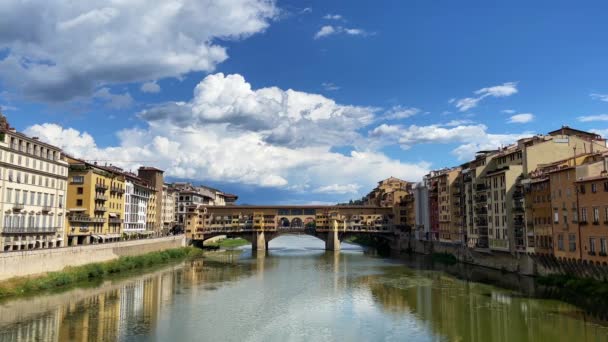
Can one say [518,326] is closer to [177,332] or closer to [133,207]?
[177,332]

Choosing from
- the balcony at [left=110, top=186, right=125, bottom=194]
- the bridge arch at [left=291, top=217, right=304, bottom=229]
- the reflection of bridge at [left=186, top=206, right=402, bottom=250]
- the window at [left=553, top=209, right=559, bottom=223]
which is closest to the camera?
the window at [left=553, top=209, right=559, bottom=223]

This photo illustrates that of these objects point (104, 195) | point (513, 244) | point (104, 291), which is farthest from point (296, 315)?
point (104, 195)

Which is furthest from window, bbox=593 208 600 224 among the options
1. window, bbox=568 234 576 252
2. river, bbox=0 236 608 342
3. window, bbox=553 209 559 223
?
river, bbox=0 236 608 342

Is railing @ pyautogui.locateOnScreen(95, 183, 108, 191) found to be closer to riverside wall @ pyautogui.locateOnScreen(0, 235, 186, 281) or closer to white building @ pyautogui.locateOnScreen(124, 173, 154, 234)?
riverside wall @ pyautogui.locateOnScreen(0, 235, 186, 281)

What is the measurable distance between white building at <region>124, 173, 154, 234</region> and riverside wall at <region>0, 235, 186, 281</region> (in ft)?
39.2

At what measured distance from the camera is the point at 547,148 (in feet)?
161

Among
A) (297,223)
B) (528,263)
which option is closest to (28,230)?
(528,263)

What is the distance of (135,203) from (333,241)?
37.0m

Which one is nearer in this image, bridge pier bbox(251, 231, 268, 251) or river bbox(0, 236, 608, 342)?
river bbox(0, 236, 608, 342)

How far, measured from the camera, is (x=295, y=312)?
34500mm

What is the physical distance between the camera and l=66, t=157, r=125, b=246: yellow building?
58531mm

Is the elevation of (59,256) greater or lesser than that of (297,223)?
lesser

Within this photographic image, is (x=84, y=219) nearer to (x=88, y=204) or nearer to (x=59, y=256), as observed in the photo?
(x=88, y=204)

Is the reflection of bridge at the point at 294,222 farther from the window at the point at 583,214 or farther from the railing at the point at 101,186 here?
the window at the point at 583,214
